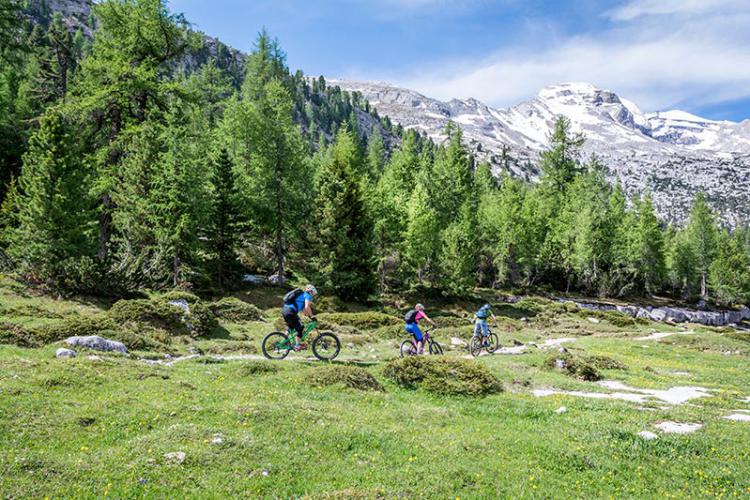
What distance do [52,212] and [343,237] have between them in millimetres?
21908

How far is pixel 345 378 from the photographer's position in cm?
1391

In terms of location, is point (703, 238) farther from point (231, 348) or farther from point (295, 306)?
point (231, 348)

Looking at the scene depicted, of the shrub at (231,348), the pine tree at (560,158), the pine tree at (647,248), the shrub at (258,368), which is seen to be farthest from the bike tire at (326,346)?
the pine tree at (560,158)

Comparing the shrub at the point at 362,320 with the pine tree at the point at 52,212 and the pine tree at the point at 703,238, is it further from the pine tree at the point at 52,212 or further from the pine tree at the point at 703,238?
the pine tree at the point at 703,238

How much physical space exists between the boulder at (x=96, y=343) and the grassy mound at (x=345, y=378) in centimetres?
707

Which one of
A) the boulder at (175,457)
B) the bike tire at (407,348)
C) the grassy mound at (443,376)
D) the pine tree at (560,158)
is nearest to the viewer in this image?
the boulder at (175,457)

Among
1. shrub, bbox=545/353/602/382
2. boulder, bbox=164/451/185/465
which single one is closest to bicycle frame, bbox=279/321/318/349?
boulder, bbox=164/451/185/465

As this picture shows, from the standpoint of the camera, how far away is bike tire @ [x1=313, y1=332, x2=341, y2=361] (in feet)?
55.6

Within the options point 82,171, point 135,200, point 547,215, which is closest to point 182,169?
point 135,200

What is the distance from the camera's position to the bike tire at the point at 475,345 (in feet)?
75.8

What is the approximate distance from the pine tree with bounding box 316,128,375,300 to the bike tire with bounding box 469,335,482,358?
1845 centimetres

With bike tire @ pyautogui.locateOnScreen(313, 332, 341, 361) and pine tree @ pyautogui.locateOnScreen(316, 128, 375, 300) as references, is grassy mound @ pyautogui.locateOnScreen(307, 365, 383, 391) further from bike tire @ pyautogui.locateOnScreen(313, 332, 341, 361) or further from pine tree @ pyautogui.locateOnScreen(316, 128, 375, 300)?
Result: pine tree @ pyautogui.locateOnScreen(316, 128, 375, 300)

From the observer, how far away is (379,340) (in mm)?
26797

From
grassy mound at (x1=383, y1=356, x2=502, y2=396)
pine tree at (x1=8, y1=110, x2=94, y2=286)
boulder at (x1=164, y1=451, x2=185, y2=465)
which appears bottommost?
grassy mound at (x1=383, y1=356, x2=502, y2=396)
